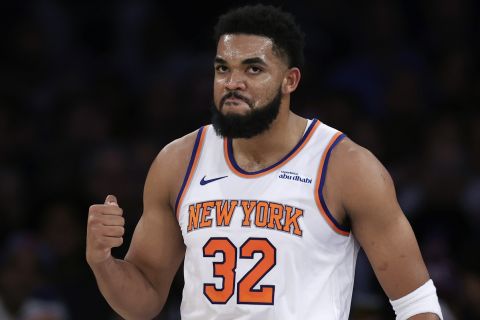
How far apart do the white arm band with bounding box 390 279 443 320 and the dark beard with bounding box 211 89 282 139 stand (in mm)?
890

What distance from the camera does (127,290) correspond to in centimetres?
437

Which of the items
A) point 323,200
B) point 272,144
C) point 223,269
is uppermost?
point 272,144

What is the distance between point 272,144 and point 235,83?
373 millimetres

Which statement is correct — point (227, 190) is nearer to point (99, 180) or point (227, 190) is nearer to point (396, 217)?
point (396, 217)

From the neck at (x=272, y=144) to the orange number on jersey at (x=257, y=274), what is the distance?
362 mm

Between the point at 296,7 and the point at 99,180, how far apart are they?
291 centimetres

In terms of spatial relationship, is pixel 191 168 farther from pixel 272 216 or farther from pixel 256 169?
pixel 272 216

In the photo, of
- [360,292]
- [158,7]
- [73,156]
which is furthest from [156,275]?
[158,7]

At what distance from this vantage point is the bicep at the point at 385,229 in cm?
409

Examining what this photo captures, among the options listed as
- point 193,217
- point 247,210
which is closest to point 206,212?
point 193,217

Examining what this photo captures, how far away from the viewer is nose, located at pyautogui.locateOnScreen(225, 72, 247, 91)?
13.5 ft

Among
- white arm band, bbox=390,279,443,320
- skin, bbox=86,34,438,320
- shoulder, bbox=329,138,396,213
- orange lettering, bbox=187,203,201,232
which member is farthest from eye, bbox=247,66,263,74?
white arm band, bbox=390,279,443,320

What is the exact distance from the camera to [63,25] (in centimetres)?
974

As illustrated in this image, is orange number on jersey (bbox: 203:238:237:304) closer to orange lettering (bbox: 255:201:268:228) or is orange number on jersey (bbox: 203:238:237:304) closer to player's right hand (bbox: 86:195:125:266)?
orange lettering (bbox: 255:201:268:228)
